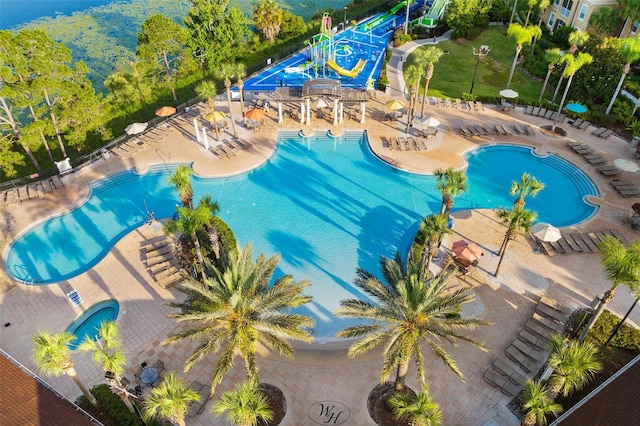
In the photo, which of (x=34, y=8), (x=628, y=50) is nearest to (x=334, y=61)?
(x=628, y=50)

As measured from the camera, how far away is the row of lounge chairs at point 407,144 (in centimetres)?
3991

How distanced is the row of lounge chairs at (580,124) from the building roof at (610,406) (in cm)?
2981

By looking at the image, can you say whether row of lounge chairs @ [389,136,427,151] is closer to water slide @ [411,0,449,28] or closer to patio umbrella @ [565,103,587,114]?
patio umbrella @ [565,103,587,114]

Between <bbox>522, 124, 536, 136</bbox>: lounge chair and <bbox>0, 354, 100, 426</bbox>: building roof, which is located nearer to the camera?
<bbox>0, 354, 100, 426</bbox>: building roof

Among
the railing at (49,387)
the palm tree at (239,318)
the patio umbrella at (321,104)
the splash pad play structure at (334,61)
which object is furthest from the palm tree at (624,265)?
the splash pad play structure at (334,61)

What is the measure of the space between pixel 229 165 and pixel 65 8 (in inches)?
3252

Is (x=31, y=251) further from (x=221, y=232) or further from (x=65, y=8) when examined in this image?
(x=65, y=8)

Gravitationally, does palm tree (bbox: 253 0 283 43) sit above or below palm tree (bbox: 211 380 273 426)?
above

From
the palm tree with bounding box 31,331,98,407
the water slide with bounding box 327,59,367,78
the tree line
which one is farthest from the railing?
the water slide with bounding box 327,59,367,78

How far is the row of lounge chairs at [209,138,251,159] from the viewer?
39.6m

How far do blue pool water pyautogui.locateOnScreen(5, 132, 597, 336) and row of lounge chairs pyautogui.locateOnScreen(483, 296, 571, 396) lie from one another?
30.1 ft

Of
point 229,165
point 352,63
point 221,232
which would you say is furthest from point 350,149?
point 352,63

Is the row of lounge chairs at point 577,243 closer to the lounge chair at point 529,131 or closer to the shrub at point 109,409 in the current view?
the lounge chair at point 529,131

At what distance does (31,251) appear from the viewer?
30891 millimetres
